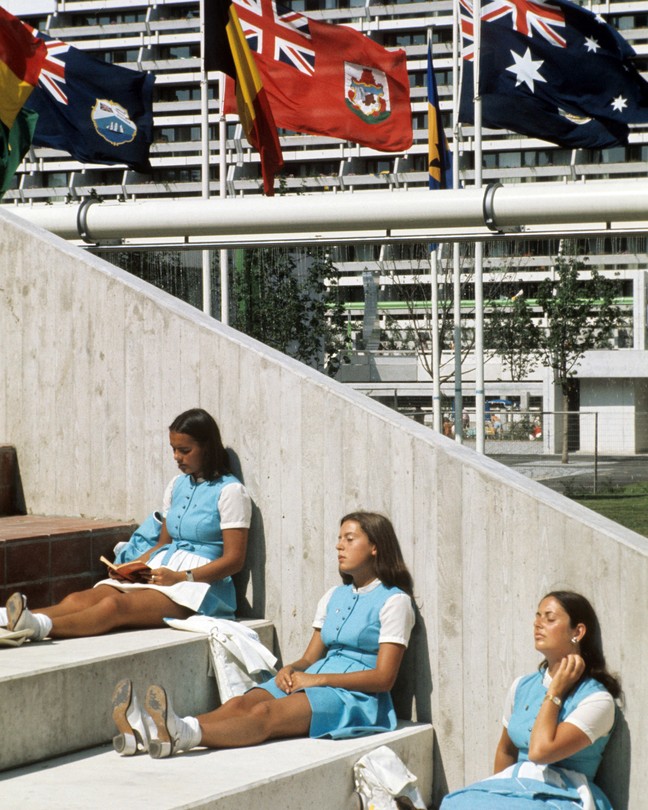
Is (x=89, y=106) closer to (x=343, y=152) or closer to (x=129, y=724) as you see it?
(x=129, y=724)

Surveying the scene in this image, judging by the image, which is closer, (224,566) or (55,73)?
(224,566)

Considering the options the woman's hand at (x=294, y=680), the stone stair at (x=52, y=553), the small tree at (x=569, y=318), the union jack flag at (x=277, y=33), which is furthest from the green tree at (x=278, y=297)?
the woman's hand at (x=294, y=680)

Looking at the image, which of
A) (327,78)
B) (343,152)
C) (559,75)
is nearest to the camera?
(559,75)

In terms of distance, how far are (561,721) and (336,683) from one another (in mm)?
919

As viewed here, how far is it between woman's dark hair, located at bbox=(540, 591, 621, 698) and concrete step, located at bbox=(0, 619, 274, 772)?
4.88ft

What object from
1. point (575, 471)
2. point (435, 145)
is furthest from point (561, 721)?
point (575, 471)

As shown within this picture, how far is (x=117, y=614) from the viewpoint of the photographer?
206 inches

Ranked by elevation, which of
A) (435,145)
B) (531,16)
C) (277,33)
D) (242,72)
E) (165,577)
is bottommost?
(165,577)

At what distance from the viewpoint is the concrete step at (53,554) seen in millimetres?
5383

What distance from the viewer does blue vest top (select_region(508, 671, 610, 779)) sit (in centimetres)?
455

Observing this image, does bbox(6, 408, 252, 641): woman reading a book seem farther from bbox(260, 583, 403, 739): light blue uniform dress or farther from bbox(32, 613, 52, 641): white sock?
bbox(260, 583, 403, 739): light blue uniform dress

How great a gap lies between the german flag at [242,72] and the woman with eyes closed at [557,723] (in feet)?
26.2

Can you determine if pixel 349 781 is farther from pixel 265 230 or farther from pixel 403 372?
pixel 403 372

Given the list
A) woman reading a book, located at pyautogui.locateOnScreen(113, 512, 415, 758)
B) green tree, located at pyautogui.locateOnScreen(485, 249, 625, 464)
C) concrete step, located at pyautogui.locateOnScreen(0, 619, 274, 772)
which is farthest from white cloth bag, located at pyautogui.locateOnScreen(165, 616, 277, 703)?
green tree, located at pyautogui.locateOnScreen(485, 249, 625, 464)
